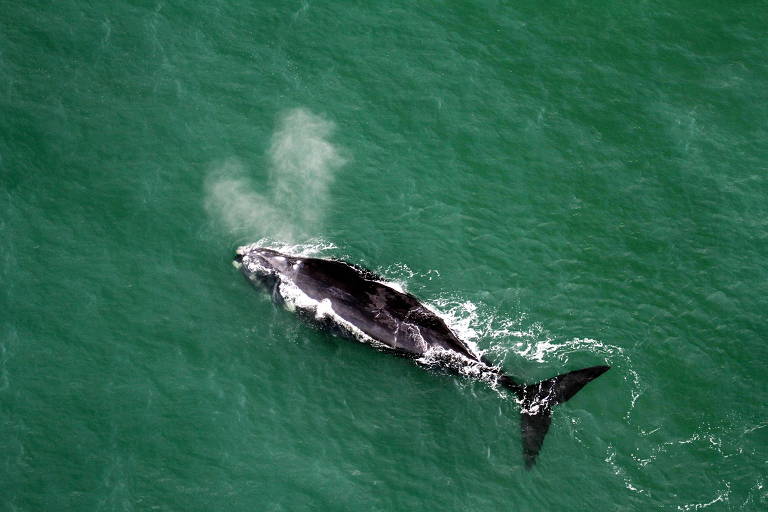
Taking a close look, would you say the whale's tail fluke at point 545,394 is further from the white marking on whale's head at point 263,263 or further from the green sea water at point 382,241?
the white marking on whale's head at point 263,263

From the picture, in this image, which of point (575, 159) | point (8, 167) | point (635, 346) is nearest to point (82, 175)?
point (8, 167)

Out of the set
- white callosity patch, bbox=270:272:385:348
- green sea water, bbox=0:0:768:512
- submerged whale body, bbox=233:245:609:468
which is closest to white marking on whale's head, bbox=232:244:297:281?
submerged whale body, bbox=233:245:609:468

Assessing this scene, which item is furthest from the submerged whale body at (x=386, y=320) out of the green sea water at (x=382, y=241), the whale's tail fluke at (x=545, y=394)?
the green sea water at (x=382, y=241)

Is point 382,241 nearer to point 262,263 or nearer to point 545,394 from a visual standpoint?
point 262,263

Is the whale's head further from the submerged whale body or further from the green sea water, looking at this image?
the green sea water

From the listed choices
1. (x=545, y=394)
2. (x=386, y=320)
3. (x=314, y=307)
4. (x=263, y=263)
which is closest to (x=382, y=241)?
(x=386, y=320)
